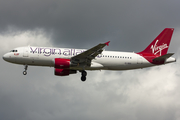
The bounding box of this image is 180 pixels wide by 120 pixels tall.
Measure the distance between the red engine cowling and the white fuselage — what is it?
778mm

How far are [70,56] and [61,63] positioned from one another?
2.49 meters

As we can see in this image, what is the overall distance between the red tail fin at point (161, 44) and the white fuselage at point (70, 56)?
2.97 metres

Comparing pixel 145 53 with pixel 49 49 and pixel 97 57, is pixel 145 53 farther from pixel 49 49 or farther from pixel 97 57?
pixel 49 49

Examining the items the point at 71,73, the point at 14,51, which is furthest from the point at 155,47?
the point at 14,51

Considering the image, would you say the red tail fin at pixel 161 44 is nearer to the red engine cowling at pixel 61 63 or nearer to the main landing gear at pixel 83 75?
the main landing gear at pixel 83 75

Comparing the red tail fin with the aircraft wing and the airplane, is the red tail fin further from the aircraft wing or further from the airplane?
the aircraft wing

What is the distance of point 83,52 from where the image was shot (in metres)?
50.6

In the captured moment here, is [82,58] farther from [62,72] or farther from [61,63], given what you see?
[62,72]

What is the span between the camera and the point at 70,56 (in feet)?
174

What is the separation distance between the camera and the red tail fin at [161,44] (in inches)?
2272

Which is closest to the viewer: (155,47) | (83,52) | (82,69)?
(83,52)

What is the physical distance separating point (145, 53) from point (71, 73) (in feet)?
45.2

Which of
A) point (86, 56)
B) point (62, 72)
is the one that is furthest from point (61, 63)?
point (62, 72)

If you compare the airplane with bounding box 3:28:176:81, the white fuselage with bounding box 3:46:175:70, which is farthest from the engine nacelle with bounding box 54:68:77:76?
the white fuselage with bounding box 3:46:175:70
